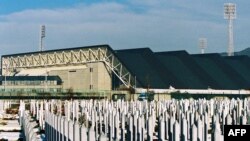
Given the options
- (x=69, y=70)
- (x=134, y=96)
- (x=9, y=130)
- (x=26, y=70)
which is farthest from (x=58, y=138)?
(x=26, y=70)

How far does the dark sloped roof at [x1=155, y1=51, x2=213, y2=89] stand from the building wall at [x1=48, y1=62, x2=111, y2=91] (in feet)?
41.4

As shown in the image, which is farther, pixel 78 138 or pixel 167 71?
pixel 167 71

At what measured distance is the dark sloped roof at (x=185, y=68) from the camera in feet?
306

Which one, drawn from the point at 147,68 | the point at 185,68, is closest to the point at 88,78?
the point at 147,68

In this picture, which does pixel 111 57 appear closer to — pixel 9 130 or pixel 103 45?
pixel 103 45

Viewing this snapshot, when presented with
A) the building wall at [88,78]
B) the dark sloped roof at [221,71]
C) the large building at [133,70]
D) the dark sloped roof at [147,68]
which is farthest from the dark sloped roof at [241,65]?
the building wall at [88,78]

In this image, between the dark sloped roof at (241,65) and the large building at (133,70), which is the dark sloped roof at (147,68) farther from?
the dark sloped roof at (241,65)

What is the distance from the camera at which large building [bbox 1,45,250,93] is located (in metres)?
87.8

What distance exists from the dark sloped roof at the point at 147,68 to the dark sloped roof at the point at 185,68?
2168mm

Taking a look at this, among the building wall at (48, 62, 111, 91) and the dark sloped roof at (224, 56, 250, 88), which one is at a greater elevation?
the dark sloped roof at (224, 56, 250, 88)

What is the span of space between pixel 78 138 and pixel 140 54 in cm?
8423

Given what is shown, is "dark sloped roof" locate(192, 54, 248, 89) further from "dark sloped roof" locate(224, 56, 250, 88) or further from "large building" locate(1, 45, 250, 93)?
"dark sloped roof" locate(224, 56, 250, 88)

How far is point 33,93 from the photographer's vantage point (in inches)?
3174

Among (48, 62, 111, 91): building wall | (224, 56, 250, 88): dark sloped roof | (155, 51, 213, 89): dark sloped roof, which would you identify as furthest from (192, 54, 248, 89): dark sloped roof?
(48, 62, 111, 91): building wall
